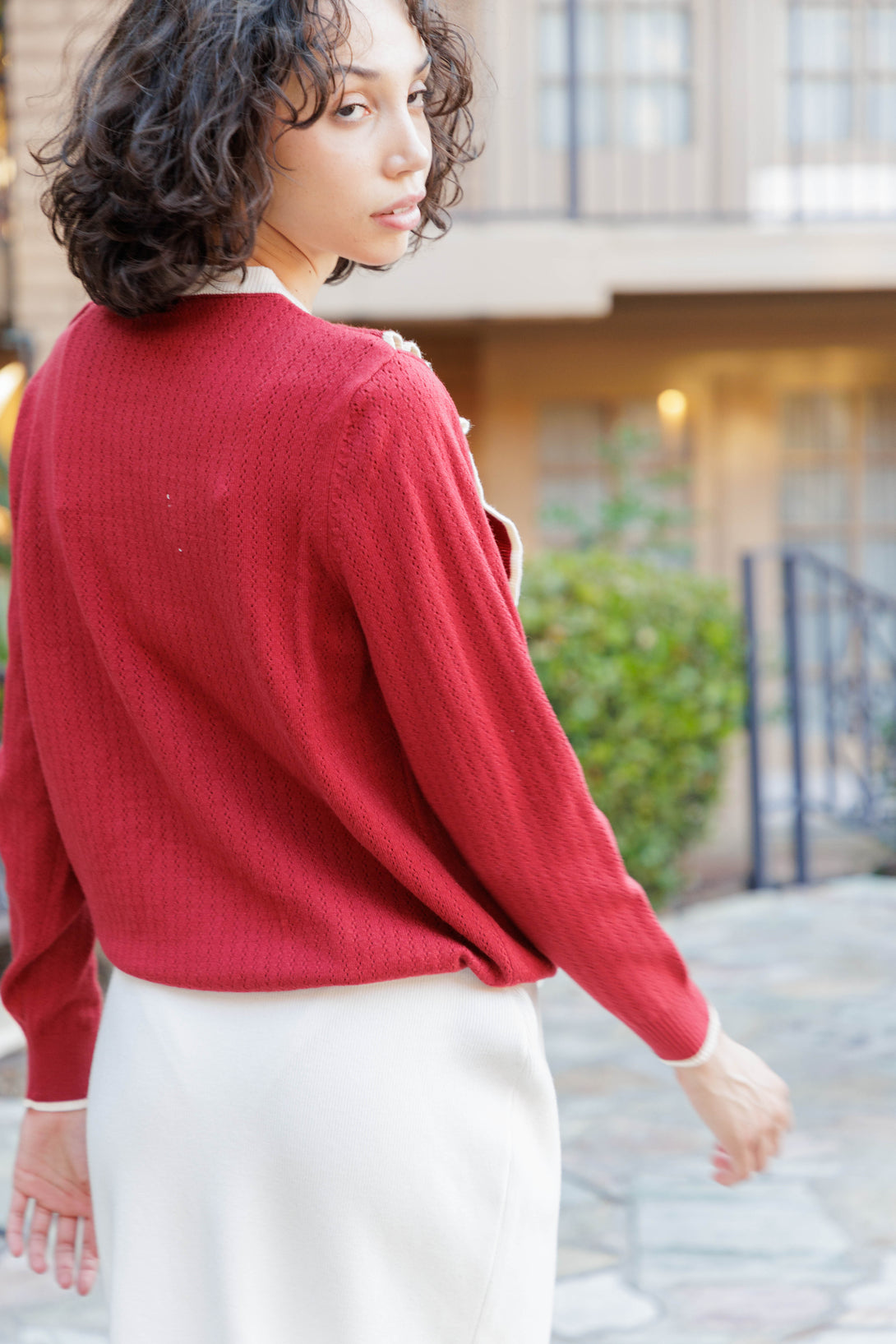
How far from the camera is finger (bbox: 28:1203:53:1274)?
3.71ft

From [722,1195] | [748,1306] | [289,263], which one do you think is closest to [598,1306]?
[748,1306]

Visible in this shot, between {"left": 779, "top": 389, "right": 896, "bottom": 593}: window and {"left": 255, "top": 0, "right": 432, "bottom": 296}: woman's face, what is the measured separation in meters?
8.21

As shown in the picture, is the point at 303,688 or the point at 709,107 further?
the point at 709,107

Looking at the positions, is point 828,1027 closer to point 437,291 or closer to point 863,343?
point 437,291

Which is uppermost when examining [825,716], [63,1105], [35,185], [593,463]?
[35,185]

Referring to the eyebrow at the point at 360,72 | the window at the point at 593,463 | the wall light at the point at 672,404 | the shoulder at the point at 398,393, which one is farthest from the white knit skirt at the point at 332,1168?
the wall light at the point at 672,404

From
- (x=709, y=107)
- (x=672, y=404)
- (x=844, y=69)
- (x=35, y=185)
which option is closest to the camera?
(x=35, y=185)

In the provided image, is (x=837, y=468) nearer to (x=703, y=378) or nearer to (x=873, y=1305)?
(x=703, y=378)

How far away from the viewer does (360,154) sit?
880 mm

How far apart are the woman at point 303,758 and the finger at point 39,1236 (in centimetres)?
23

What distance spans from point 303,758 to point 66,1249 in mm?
577

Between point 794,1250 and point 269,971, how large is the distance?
2.02 m

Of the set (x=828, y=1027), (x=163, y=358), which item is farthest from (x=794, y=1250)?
(x=163, y=358)

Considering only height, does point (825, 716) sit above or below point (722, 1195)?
below
